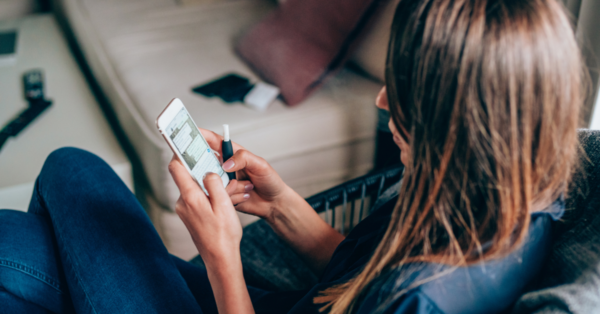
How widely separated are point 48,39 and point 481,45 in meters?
1.87

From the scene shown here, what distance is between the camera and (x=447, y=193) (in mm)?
451

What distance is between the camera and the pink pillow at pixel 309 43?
1185 millimetres

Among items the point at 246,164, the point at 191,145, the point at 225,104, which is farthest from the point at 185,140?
the point at 225,104

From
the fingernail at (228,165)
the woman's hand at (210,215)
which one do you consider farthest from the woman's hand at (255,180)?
the woman's hand at (210,215)

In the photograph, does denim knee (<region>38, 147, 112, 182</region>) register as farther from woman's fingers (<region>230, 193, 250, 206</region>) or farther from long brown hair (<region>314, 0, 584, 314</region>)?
long brown hair (<region>314, 0, 584, 314</region>)

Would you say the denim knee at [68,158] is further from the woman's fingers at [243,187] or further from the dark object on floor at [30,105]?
the dark object on floor at [30,105]

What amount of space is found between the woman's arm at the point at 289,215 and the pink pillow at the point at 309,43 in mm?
470

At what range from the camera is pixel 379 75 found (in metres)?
1.28

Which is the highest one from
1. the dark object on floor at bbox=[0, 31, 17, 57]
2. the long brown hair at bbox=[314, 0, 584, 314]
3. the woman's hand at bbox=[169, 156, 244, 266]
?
the long brown hair at bbox=[314, 0, 584, 314]

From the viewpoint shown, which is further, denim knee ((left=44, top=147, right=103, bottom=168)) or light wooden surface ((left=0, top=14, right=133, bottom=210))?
light wooden surface ((left=0, top=14, right=133, bottom=210))

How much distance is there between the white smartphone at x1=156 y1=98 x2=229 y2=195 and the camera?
59cm

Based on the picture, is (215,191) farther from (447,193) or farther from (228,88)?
(228,88)

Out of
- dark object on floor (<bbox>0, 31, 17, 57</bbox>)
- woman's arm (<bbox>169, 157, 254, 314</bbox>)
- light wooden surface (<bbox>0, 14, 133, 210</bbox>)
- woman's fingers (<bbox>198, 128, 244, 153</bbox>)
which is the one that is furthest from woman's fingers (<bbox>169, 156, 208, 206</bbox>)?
dark object on floor (<bbox>0, 31, 17, 57</bbox>)

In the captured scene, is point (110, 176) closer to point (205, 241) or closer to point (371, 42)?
point (205, 241)
